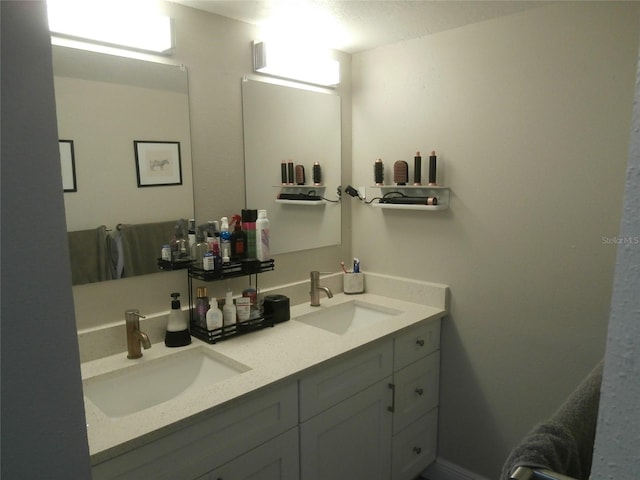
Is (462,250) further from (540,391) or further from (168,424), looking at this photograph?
(168,424)

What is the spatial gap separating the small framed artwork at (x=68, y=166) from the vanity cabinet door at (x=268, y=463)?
3.44 ft

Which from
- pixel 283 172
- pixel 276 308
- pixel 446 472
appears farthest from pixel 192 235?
pixel 446 472

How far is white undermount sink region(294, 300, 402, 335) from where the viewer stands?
2.20 m

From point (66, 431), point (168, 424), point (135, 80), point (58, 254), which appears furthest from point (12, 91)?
A: point (135, 80)

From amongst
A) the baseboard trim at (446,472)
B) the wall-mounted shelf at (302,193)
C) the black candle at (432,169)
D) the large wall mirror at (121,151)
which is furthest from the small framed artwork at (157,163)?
the baseboard trim at (446,472)

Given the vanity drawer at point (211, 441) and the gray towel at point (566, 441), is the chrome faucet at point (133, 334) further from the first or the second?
the gray towel at point (566, 441)

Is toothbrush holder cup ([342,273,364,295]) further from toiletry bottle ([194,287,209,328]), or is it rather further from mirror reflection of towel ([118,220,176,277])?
mirror reflection of towel ([118,220,176,277])

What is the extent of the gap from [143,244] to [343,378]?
3.08 ft

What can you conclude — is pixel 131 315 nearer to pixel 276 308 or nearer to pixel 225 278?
pixel 225 278

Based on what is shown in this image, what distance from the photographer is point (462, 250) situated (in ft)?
6.97

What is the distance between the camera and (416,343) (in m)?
2.07

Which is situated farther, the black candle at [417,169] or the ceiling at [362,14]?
the black candle at [417,169]

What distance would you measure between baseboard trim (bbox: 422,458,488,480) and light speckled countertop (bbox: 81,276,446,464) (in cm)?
80

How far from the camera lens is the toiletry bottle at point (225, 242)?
1.79 m
